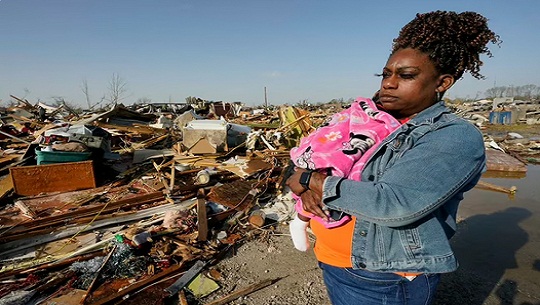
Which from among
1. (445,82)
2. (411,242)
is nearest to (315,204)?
(411,242)

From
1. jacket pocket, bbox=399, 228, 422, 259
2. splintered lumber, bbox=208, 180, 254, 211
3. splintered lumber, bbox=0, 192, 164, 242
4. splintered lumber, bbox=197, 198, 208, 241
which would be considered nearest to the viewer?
jacket pocket, bbox=399, 228, 422, 259

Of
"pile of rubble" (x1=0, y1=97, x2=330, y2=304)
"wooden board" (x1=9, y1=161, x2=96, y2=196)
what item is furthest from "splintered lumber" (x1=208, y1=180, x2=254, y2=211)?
"wooden board" (x1=9, y1=161, x2=96, y2=196)

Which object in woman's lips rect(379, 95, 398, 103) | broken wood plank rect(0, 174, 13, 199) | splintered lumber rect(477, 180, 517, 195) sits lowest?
splintered lumber rect(477, 180, 517, 195)

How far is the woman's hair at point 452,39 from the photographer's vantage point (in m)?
1.13

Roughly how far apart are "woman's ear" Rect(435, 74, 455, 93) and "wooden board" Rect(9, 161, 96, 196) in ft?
20.6

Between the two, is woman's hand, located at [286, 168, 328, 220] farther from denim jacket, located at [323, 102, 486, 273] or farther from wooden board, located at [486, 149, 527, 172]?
wooden board, located at [486, 149, 527, 172]

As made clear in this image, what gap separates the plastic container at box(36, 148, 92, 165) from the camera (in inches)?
214

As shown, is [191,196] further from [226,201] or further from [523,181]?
[523,181]

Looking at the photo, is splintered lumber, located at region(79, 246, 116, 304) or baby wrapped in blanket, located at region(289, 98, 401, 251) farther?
splintered lumber, located at region(79, 246, 116, 304)

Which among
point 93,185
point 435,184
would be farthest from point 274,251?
point 93,185

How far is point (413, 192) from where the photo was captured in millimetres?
926

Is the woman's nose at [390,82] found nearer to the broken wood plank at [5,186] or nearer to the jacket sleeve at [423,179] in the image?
the jacket sleeve at [423,179]

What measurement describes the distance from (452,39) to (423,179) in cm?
62

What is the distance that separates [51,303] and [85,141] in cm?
376
